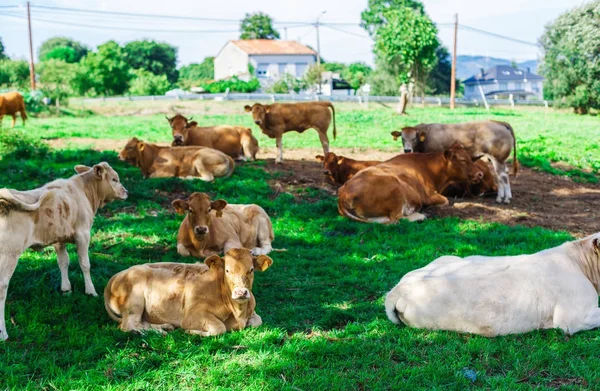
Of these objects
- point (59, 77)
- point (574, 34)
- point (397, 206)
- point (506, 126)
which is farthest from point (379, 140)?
point (59, 77)

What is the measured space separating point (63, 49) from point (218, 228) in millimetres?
107271

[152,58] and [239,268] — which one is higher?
[152,58]

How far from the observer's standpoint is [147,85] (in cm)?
6806

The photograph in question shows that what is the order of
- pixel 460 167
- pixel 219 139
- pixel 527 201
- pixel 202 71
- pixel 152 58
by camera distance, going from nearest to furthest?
pixel 460 167
pixel 527 201
pixel 219 139
pixel 152 58
pixel 202 71

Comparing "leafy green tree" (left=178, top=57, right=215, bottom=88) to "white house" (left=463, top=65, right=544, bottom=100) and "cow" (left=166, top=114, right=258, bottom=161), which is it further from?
"cow" (left=166, top=114, right=258, bottom=161)

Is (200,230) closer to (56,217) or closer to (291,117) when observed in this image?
(56,217)

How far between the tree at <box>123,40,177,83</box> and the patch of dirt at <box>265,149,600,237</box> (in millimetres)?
87632

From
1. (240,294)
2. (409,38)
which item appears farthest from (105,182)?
(409,38)

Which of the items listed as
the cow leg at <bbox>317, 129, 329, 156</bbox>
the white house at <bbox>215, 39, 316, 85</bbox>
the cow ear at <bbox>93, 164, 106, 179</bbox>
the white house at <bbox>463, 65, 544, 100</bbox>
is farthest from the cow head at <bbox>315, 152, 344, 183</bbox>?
the white house at <bbox>463, 65, 544, 100</bbox>

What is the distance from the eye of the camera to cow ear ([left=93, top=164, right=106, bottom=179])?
8281mm

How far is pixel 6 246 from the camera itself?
6.24m

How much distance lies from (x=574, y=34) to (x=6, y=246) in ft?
140

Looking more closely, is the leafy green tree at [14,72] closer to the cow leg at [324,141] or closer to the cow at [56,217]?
the cow leg at [324,141]

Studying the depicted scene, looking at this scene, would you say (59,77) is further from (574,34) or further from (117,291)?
(117,291)
